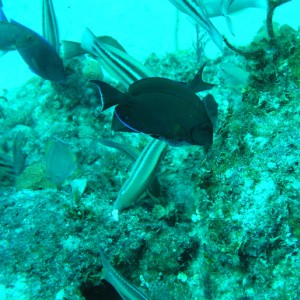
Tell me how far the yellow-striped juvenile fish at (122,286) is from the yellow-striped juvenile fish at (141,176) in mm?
494

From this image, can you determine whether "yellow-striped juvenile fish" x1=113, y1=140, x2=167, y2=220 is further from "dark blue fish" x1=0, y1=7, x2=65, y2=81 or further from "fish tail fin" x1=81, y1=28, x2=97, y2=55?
"dark blue fish" x1=0, y1=7, x2=65, y2=81

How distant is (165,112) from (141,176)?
832 millimetres

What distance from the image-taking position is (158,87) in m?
1.70

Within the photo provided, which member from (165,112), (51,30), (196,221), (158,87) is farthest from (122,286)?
(51,30)

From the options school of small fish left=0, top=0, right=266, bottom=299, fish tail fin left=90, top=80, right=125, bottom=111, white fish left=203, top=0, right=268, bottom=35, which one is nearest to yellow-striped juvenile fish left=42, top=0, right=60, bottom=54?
school of small fish left=0, top=0, right=266, bottom=299

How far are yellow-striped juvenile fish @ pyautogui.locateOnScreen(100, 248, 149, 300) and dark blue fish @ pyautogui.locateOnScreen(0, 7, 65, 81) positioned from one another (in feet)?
8.68

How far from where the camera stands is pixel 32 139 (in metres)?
4.36

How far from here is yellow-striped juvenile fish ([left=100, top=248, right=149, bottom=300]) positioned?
1.81 m

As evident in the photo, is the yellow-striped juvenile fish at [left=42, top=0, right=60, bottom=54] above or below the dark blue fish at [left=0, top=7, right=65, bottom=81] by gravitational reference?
above

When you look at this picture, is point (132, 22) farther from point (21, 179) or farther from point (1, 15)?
point (21, 179)

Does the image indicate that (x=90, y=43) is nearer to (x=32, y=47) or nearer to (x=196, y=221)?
(x=32, y=47)

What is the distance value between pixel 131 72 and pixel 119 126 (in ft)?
3.52

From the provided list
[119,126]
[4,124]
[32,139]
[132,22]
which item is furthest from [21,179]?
[132,22]

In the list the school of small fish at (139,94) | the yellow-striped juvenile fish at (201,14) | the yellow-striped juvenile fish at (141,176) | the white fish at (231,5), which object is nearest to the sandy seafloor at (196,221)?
the yellow-striped juvenile fish at (141,176)
